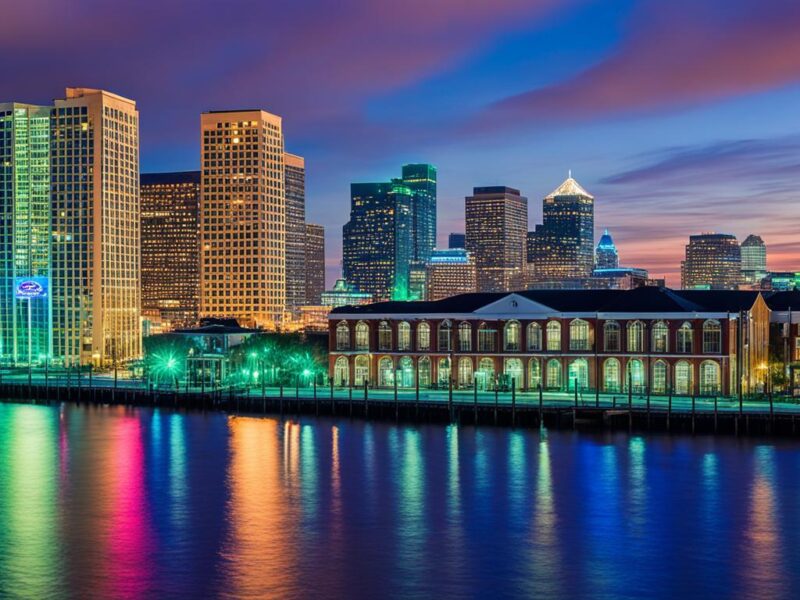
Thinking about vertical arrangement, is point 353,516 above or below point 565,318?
below

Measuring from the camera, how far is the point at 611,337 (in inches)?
4208

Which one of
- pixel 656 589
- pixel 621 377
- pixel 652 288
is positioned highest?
pixel 652 288

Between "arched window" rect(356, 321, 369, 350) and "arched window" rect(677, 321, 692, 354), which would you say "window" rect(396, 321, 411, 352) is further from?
"arched window" rect(677, 321, 692, 354)

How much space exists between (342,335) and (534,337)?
19.4m

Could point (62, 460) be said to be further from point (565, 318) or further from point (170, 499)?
point (565, 318)

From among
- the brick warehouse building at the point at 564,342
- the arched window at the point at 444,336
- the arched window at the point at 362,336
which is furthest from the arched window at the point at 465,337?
the arched window at the point at 362,336

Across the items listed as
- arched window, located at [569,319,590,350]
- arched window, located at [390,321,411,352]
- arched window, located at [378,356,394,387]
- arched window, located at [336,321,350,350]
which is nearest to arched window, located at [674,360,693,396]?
arched window, located at [569,319,590,350]

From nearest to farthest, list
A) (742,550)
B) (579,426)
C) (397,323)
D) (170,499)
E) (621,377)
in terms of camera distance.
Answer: (742,550) → (170,499) → (579,426) → (621,377) → (397,323)

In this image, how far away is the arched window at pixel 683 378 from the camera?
104 meters

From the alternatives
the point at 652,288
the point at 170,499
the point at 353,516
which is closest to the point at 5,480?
the point at 170,499

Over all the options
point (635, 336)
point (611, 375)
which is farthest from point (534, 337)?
point (635, 336)

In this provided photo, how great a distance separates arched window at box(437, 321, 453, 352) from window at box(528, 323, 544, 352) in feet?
25.6

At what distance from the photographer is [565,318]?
108 m

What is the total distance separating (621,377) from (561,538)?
5210cm
